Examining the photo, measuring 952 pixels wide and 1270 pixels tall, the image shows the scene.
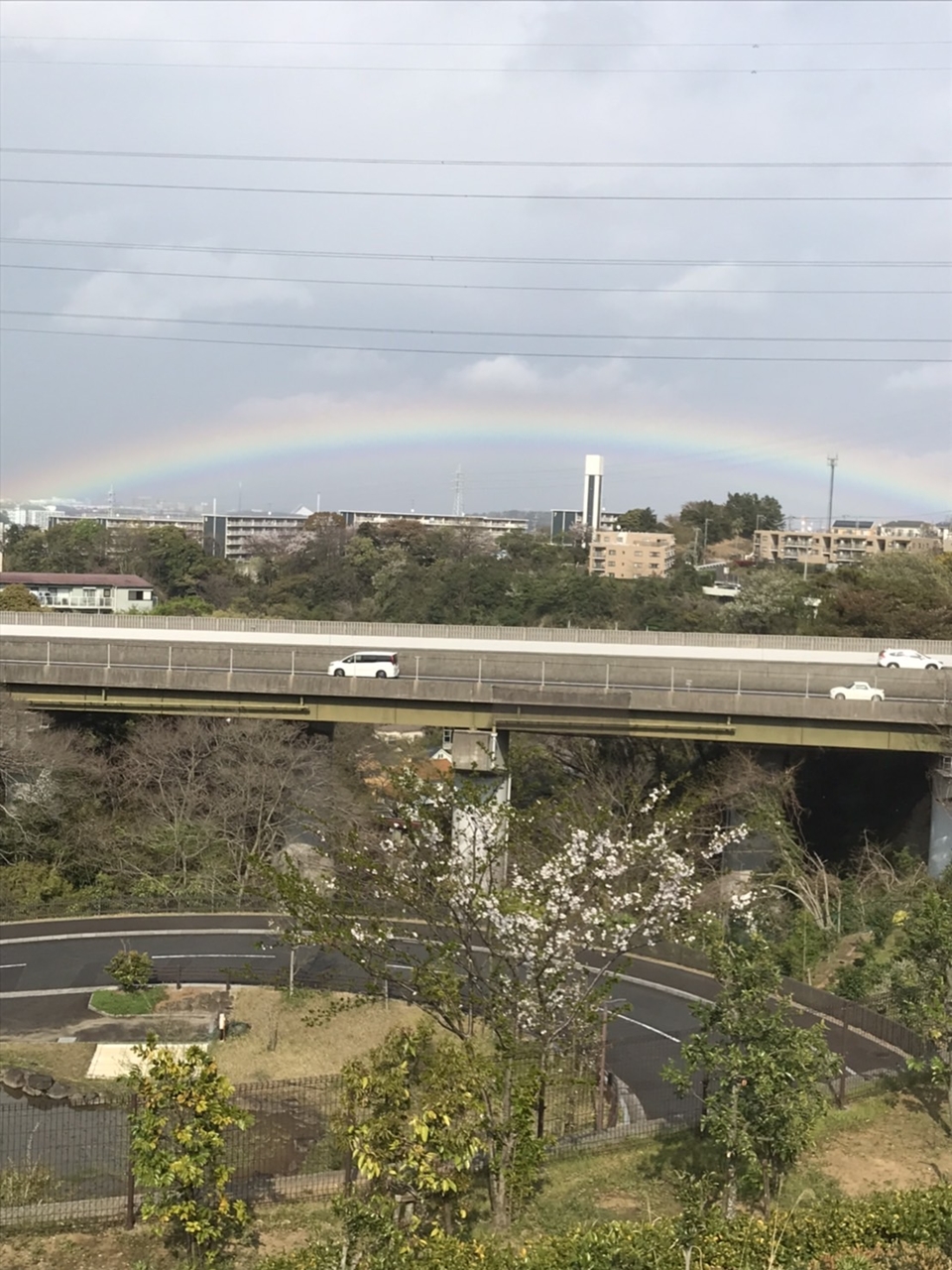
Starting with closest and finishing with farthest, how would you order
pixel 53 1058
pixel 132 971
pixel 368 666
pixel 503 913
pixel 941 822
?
pixel 503 913 → pixel 53 1058 → pixel 132 971 → pixel 941 822 → pixel 368 666

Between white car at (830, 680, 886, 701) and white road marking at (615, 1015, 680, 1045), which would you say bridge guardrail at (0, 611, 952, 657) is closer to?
white car at (830, 680, 886, 701)

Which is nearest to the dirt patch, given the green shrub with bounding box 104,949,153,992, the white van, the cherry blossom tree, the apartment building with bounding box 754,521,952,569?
the cherry blossom tree

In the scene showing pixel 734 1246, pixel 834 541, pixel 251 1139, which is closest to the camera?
pixel 734 1246

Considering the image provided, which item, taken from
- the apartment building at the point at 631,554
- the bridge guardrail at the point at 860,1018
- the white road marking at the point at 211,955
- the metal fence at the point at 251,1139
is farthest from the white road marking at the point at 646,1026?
the apartment building at the point at 631,554

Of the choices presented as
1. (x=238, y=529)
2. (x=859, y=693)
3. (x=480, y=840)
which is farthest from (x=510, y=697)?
(x=238, y=529)

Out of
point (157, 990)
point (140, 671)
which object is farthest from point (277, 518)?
point (157, 990)

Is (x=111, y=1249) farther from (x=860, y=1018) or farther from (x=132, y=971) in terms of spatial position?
(x=860, y=1018)
